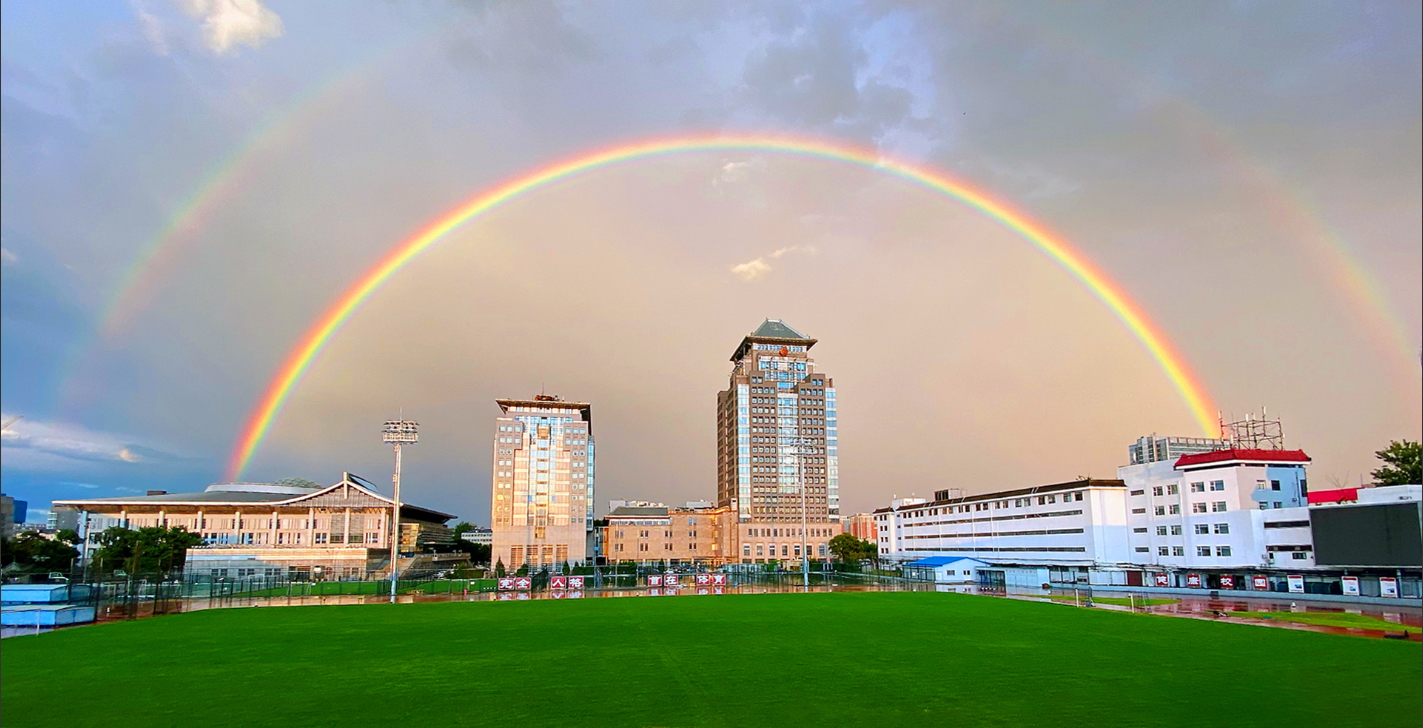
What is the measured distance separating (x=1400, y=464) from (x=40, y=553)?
121 m

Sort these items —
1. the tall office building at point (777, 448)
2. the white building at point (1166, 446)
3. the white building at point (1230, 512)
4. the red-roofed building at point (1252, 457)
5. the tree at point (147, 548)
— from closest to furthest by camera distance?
the white building at point (1230, 512) → the red-roofed building at point (1252, 457) → the tree at point (147, 548) → the white building at point (1166, 446) → the tall office building at point (777, 448)

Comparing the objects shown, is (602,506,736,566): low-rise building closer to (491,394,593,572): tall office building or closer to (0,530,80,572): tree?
(491,394,593,572): tall office building

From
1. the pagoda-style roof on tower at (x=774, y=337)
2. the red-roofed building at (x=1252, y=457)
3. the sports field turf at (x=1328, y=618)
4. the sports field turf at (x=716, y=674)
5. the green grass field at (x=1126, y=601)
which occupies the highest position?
the pagoda-style roof on tower at (x=774, y=337)

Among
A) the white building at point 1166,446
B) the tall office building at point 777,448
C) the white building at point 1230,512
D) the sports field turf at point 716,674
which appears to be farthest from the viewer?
the tall office building at point 777,448

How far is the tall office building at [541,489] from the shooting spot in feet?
427

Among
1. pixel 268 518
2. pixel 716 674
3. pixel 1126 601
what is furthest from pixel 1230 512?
pixel 268 518

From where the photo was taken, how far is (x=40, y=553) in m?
79.6

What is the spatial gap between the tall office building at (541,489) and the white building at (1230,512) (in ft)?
274

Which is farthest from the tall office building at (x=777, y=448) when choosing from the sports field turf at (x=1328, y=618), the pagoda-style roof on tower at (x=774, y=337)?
the sports field turf at (x=1328, y=618)

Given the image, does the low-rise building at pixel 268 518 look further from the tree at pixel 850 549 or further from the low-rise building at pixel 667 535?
the tree at pixel 850 549

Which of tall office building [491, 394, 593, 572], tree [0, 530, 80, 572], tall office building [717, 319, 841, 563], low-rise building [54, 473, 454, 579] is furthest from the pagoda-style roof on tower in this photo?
tree [0, 530, 80, 572]

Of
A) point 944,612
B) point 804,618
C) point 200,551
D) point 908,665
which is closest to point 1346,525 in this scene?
point 944,612

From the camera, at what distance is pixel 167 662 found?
73.0ft

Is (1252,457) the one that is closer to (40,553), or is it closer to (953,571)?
(953,571)
